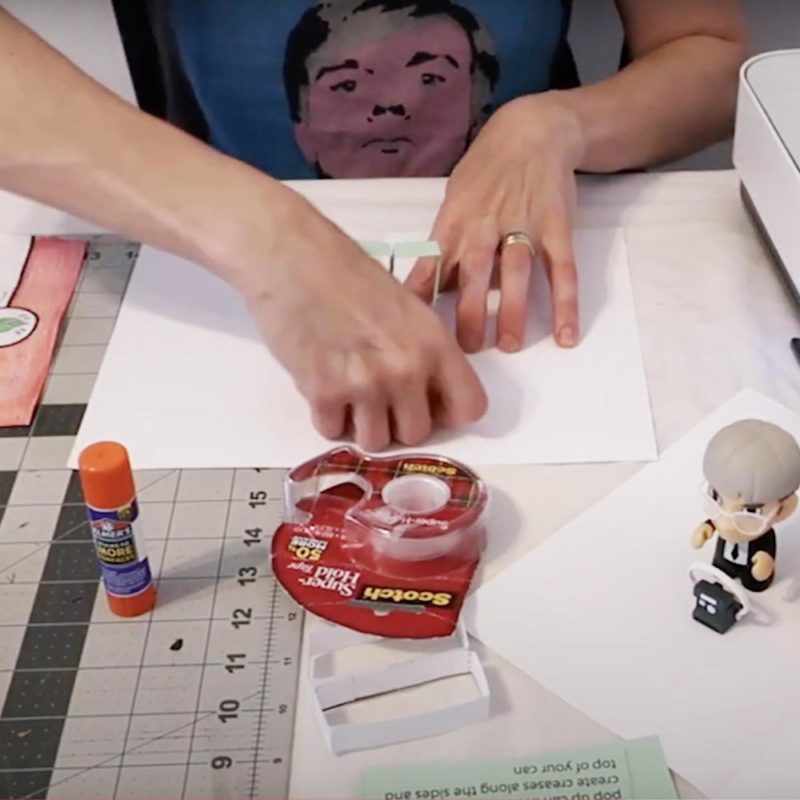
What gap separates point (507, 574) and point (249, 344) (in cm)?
27

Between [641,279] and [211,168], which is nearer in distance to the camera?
[211,168]

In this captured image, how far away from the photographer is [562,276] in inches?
32.5

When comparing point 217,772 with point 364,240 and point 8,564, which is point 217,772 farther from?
point 364,240

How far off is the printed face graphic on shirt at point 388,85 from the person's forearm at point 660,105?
0.38 feet

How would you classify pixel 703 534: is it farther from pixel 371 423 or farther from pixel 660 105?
pixel 660 105

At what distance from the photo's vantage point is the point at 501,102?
3.54 ft

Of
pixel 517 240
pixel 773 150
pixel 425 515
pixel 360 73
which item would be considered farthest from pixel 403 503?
pixel 360 73

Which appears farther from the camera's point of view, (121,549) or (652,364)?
(652,364)

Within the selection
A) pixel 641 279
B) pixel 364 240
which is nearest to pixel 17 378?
pixel 364 240

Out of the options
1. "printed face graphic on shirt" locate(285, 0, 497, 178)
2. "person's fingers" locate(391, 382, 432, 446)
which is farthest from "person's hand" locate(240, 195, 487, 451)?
"printed face graphic on shirt" locate(285, 0, 497, 178)

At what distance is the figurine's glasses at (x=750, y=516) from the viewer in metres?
0.58

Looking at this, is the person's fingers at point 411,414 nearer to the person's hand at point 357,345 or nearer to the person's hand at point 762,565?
the person's hand at point 357,345

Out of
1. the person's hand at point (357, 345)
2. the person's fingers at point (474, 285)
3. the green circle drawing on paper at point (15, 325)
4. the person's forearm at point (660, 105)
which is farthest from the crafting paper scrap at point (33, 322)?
the person's forearm at point (660, 105)

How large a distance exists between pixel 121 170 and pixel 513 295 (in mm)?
275
